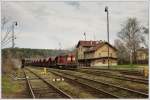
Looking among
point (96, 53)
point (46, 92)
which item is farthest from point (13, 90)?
point (96, 53)

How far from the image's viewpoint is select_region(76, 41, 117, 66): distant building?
51031mm

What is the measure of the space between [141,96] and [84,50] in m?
48.1

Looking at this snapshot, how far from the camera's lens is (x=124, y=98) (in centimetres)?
971

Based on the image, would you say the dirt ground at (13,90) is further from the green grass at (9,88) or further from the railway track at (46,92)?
the railway track at (46,92)

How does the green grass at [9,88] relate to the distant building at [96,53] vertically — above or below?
below

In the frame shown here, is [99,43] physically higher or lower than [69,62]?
higher

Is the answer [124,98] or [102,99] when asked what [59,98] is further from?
[124,98]

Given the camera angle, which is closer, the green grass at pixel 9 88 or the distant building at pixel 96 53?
the green grass at pixel 9 88

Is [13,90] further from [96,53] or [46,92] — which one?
[96,53]

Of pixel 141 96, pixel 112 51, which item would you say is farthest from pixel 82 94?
pixel 112 51

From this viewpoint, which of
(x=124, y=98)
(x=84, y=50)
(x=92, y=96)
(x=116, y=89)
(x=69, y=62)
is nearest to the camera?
(x=124, y=98)

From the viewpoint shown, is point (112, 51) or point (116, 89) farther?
point (112, 51)

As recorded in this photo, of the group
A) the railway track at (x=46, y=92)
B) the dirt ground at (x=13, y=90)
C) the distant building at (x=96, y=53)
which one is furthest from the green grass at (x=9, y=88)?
the distant building at (x=96, y=53)

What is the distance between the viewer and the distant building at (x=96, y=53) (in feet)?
167
